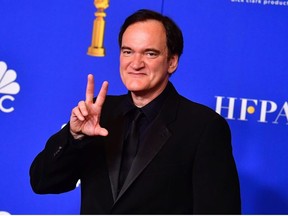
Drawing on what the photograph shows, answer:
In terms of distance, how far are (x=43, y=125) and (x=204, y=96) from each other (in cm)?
72

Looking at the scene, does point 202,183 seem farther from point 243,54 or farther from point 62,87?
point 62,87

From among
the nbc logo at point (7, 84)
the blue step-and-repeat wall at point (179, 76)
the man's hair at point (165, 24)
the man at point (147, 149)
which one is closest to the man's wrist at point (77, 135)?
the man at point (147, 149)

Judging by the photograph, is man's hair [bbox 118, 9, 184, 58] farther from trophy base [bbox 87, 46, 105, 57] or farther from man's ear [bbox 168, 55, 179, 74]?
trophy base [bbox 87, 46, 105, 57]

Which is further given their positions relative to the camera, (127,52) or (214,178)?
(127,52)

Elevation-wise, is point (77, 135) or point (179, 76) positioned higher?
point (179, 76)

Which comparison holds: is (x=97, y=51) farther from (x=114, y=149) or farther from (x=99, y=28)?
(x=114, y=149)

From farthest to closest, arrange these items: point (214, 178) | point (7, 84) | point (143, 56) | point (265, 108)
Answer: point (7, 84), point (265, 108), point (143, 56), point (214, 178)

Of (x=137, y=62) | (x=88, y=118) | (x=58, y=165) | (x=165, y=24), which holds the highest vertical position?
(x=165, y=24)

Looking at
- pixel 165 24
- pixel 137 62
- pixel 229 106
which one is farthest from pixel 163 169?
pixel 229 106

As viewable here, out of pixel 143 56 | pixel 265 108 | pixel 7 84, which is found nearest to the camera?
pixel 143 56

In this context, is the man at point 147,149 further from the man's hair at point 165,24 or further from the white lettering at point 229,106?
the white lettering at point 229,106

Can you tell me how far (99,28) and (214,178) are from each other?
44.7 inches

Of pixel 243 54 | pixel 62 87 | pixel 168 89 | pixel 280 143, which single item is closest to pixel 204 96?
pixel 243 54

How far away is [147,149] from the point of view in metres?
1.32
